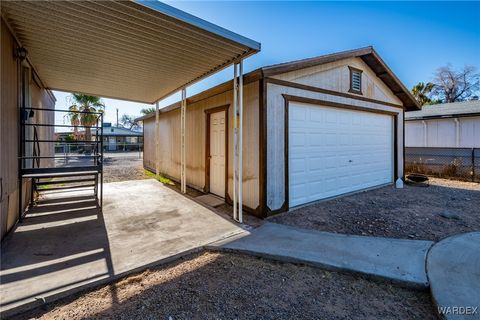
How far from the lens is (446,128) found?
11484mm

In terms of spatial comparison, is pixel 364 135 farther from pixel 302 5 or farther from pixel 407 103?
pixel 302 5

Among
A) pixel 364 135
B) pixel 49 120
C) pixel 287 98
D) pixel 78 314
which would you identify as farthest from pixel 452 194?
pixel 49 120

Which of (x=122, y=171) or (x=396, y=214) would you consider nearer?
(x=396, y=214)

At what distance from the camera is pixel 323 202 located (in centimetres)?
574

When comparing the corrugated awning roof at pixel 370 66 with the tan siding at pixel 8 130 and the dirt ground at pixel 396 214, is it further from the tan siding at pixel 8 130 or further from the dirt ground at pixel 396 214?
the tan siding at pixel 8 130

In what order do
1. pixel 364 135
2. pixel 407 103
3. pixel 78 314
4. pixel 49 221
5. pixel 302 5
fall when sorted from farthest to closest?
pixel 407 103, pixel 364 135, pixel 302 5, pixel 49 221, pixel 78 314

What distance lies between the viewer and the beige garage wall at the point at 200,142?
486 centimetres

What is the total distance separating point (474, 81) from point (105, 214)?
36.4m

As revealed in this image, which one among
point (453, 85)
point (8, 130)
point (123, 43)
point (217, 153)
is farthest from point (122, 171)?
point (453, 85)

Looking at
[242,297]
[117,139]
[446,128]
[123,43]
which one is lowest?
[242,297]

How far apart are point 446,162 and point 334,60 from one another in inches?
306

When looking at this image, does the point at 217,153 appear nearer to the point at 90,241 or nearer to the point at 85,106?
the point at 90,241

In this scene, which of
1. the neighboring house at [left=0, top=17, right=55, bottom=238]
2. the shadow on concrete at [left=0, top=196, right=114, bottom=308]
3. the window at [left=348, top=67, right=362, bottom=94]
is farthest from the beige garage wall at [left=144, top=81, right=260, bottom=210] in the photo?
the neighboring house at [left=0, top=17, right=55, bottom=238]

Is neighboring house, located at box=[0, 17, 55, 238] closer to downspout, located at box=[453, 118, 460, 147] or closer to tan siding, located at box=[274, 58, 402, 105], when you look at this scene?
tan siding, located at box=[274, 58, 402, 105]
